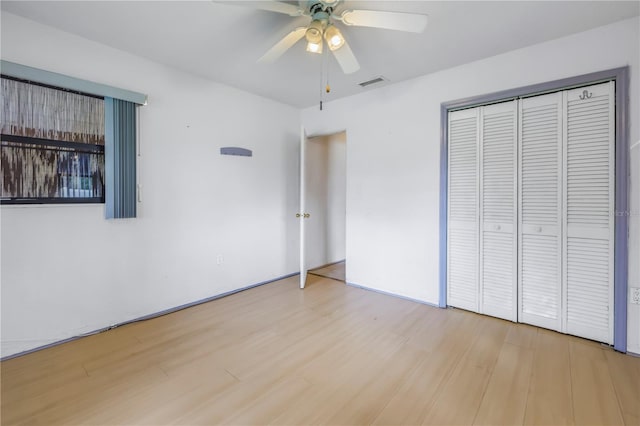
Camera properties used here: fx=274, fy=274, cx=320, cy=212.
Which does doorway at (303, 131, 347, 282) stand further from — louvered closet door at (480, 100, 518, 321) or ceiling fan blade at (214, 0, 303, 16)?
ceiling fan blade at (214, 0, 303, 16)

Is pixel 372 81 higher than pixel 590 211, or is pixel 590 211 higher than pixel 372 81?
pixel 372 81

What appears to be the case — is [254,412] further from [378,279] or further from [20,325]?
[378,279]

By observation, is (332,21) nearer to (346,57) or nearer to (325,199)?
(346,57)

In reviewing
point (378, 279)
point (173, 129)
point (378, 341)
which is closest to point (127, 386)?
point (378, 341)

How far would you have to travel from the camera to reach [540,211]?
2439mm

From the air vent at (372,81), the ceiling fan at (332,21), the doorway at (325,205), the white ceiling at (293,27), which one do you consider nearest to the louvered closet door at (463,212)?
the white ceiling at (293,27)

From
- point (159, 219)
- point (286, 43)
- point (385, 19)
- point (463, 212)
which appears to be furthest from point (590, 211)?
point (159, 219)

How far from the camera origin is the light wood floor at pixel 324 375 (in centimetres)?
151

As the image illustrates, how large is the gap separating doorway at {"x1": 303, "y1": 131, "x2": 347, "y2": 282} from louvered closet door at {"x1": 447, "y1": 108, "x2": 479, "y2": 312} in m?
1.64

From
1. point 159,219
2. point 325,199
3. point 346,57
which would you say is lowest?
point 159,219

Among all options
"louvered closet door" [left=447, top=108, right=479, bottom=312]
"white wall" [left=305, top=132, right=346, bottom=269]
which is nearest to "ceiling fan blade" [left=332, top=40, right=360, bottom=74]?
"louvered closet door" [left=447, top=108, right=479, bottom=312]

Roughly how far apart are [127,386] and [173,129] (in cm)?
227

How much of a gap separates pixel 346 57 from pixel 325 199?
2.89 meters

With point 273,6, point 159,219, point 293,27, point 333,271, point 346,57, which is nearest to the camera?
point 273,6
